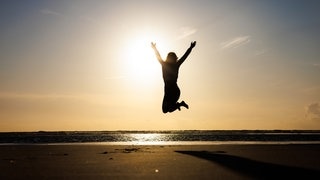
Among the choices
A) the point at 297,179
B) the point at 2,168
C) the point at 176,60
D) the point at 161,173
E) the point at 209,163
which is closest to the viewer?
the point at 297,179

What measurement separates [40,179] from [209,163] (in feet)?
19.6

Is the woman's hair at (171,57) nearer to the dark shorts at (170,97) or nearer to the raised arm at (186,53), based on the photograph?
the raised arm at (186,53)

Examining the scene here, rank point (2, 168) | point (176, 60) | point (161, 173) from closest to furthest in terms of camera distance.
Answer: point (161, 173), point (2, 168), point (176, 60)

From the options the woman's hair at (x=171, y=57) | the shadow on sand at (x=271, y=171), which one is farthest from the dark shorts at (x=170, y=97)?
the shadow on sand at (x=271, y=171)

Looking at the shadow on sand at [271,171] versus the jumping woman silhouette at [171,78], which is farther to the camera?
the jumping woman silhouette at [171,78]

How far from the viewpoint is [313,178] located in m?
11.8

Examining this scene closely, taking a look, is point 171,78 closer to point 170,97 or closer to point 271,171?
point 170,97

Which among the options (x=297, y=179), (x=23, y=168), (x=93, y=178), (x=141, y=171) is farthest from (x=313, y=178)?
(x=23, y=168)

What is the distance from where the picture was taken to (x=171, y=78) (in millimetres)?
18047

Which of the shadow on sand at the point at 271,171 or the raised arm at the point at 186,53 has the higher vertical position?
the raised arm at the point at 186,53

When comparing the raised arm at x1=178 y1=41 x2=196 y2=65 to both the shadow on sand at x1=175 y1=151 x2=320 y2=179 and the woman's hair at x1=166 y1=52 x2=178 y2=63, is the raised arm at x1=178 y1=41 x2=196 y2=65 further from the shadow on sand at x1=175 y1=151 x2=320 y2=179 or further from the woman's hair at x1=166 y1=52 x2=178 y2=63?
the shadow on sand at x1=175 y1=151 x2=320 y2=179

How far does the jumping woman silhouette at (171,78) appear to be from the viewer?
699 inches

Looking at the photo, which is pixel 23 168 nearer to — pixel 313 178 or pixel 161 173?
pixel 161 173

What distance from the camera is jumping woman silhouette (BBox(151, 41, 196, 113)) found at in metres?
17.8
